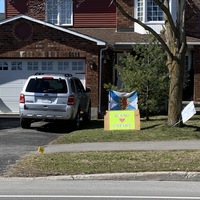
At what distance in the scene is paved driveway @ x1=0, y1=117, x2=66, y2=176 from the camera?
11594 millimetres

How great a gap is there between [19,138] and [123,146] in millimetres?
3502

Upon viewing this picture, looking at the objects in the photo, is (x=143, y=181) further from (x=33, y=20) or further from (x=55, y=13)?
(x=55, y=13)

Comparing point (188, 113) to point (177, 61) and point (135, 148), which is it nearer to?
point (177, 61)

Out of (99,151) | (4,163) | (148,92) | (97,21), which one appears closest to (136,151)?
(99,151)

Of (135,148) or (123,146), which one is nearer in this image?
(135,148)

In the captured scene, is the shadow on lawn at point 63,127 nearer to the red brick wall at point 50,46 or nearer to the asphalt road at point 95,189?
the red brick wall at point 50,46

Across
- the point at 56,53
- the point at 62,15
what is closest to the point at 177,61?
the point at 56,53

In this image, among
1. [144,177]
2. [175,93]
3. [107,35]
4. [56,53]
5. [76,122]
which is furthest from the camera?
[107,35]

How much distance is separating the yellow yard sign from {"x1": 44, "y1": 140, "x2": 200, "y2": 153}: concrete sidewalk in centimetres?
231

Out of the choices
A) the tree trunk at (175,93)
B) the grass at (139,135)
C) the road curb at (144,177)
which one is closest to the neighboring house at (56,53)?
the grass at (139,135)

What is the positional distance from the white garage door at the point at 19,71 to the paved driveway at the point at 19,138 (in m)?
2.13

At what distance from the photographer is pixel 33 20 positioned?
20.5 meters

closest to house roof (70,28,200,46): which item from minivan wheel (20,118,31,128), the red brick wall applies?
the red brick wall

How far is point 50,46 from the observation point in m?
20.5
